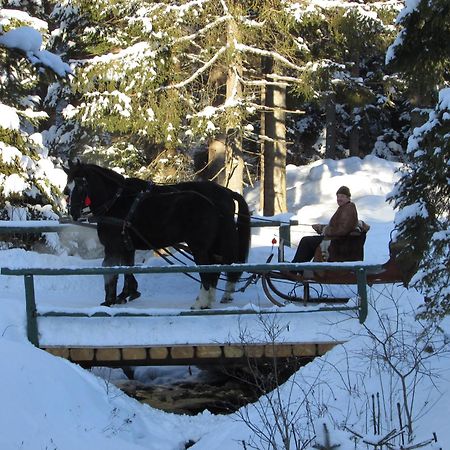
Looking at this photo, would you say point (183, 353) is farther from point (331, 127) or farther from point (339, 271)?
point (331, 127)

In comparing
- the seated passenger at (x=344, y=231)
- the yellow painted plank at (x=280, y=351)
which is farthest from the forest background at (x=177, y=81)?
the yellow painted plank at (x=280, y=351)

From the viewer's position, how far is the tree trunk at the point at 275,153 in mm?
18156

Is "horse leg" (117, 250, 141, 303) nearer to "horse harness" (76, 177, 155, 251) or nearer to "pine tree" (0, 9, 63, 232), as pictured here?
"horse harness" (76, 177, 155, 251)

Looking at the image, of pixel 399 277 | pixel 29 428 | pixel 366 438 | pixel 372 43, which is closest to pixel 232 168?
pixel 372 43

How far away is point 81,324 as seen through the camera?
A: 7.93 meters

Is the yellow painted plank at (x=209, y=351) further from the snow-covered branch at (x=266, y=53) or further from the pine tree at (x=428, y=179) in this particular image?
the snow-covered branch at (x=266, y=53)

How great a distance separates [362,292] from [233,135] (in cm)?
975

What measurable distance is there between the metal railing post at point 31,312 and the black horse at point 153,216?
1.40 metres

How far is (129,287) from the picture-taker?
952 cm

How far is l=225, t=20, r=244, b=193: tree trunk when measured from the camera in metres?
15.4

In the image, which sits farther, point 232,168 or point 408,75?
point 232,168

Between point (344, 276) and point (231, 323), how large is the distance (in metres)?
1.50

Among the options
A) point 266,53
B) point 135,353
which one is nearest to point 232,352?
point 135,353

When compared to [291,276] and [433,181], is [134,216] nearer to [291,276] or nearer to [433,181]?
[291,276]
